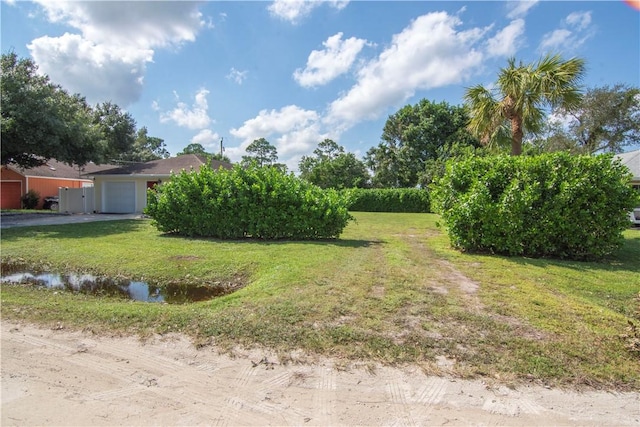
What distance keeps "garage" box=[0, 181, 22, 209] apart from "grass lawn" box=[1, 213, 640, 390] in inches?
885

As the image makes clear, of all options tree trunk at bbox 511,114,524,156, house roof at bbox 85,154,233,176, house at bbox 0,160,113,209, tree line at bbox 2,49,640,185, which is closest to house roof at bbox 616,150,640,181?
tree line at bbox 2,49,640,185

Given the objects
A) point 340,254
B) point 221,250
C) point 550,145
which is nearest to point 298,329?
point 340,254

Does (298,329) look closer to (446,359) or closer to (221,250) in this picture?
(446,359)

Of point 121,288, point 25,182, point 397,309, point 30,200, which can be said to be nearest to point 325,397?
point 397,309

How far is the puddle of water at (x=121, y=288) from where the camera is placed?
5.31 m

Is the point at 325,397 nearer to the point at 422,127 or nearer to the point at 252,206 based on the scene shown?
the point at 252,206

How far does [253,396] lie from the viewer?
8.35 feet

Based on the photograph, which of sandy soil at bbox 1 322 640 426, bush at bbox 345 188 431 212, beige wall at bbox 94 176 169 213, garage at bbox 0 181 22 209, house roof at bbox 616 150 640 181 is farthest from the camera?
bush at bbox 345 188 431 212

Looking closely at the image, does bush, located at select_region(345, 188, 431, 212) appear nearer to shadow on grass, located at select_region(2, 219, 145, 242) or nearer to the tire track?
shadow on grass, located at select_region(2, 219, 145, 242)

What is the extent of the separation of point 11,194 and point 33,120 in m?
14.9

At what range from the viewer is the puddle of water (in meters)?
5.31

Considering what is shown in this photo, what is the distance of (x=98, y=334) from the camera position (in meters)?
3.59

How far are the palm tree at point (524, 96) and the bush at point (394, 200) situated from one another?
1678 cm

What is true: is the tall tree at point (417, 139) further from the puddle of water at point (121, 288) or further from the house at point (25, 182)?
the puddle of water at point (121, 288)
